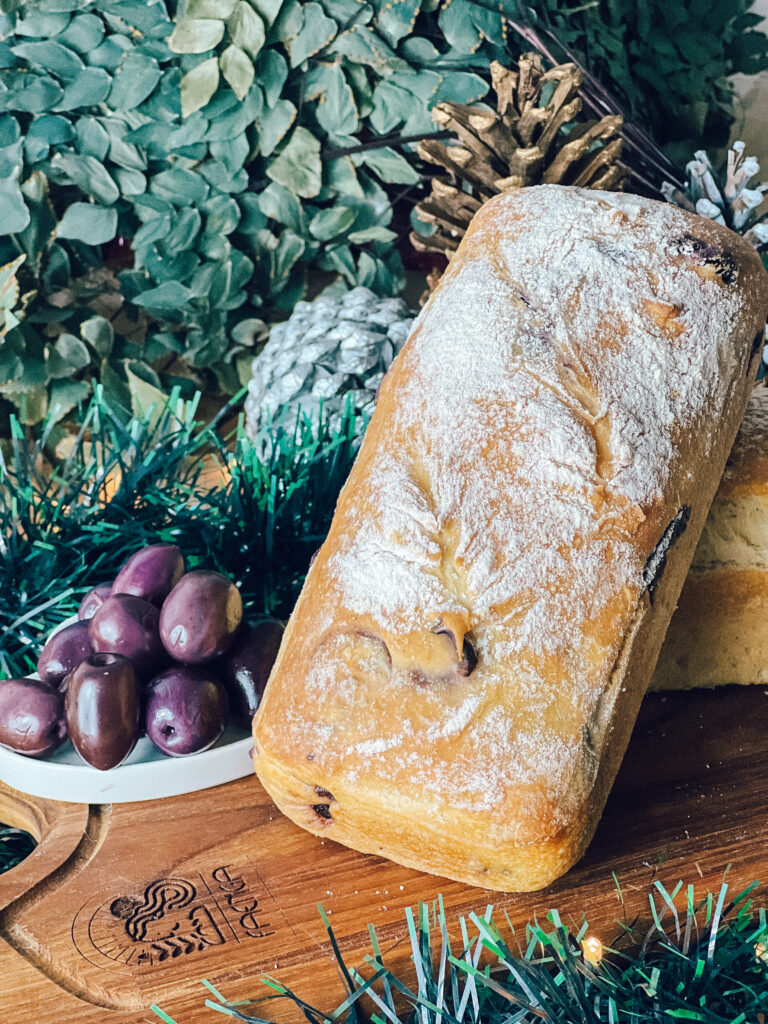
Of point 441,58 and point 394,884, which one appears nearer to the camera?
point 394,884

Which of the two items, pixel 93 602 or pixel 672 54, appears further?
pixel 672 54

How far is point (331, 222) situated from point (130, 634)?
0.84m

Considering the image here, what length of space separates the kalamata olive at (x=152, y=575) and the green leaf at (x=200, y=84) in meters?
0.76

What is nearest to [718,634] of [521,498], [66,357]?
[521,498]

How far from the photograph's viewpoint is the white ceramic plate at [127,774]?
79 centimetres

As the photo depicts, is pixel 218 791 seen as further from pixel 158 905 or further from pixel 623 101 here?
pixel 623 101

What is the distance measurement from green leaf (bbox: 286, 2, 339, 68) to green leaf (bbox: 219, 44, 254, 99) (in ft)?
0.22

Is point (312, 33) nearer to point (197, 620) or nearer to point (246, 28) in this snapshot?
point (246, 28)

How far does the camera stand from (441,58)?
1332 millimetres

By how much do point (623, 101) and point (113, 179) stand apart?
0.77 meters

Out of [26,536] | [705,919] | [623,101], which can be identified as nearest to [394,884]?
[705,919]

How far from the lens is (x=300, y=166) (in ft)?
4.60

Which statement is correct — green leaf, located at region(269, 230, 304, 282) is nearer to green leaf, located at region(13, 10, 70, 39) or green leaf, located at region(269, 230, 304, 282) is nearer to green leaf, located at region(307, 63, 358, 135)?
green leaf, located at region(307, 63, 358, 135)

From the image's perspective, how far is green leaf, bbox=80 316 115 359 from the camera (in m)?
1.45
